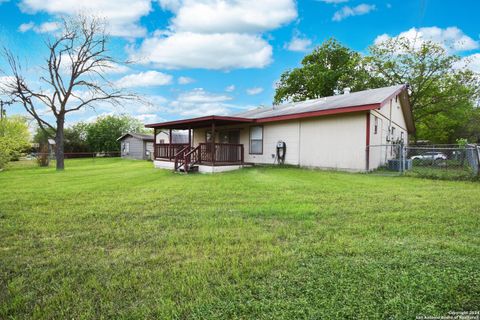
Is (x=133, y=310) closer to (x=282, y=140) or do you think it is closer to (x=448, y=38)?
(x=282, y=140)

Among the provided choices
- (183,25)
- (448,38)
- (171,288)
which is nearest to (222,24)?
(183,25)

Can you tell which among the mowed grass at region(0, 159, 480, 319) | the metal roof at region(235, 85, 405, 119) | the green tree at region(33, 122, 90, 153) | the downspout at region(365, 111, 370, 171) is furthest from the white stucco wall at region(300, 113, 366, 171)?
the green tree at region(33, 122, 90, 153)

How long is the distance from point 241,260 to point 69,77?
20129 millimetres

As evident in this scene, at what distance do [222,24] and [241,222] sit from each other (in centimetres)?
1011

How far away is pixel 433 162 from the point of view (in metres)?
11.6

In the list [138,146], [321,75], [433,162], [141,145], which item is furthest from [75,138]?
[433,162]

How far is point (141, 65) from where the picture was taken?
823 inches

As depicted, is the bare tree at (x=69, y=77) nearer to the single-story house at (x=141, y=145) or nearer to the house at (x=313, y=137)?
the house at (x=313, y=137)

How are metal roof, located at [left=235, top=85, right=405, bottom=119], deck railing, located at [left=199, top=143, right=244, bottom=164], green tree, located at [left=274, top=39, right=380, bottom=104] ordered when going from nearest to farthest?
metal roof, located at [left=235, top=85, right=405, bottom=119], deck railing, located at [left=199, top=143, right=244, bottom=164], green tree, located at [left=274, top=39, right=380, bottom=104]

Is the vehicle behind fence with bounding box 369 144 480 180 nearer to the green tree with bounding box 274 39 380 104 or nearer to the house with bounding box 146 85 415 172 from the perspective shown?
the house with bounding box 146 85 415 172

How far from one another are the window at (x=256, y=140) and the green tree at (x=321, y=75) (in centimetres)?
1556

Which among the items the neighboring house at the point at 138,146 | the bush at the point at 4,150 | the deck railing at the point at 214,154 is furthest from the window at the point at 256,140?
the neighboring house at the point at 138,146

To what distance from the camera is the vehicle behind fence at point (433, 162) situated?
8828mm

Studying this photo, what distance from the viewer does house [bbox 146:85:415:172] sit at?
36.6 ft
